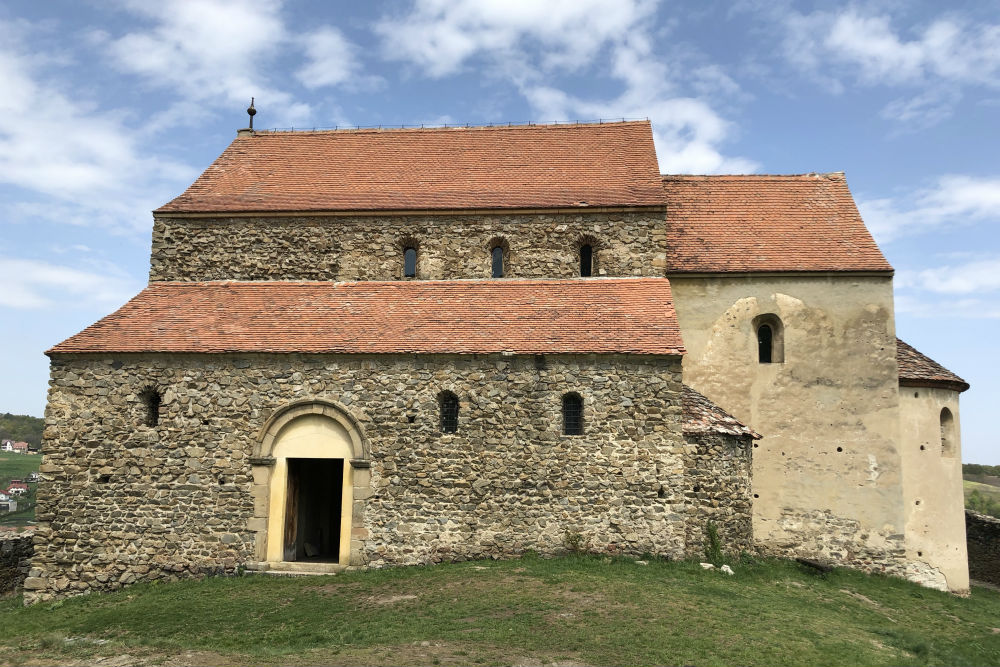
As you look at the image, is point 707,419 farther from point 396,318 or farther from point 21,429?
point 21,429

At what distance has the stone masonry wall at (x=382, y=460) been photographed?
14273mm

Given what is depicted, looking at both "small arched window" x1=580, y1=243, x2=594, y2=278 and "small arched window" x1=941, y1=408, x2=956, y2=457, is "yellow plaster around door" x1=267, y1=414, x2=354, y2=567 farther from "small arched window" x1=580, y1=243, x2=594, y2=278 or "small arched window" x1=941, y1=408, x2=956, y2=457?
"small arched window" x1=941, y1=408, x2=956, y2=457

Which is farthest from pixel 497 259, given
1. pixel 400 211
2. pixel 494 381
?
pixel 494 381

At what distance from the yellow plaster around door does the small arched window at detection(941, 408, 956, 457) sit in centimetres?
1324

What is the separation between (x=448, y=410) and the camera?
48.9 ft

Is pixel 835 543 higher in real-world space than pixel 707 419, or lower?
lower

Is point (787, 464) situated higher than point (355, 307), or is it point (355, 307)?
point (355, 307)

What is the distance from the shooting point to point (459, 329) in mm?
15281

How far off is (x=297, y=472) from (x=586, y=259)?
798 cm

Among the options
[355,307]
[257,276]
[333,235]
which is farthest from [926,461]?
[257,276]

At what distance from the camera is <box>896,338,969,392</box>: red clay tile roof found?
1653 cm

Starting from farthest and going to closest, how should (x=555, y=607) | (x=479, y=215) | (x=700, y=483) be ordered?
1. (x=479, y=215)
2. (x=700, y=483)
3. (x=555, y=607)

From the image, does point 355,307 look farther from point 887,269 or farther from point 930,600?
point 930,600

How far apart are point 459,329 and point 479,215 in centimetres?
337
